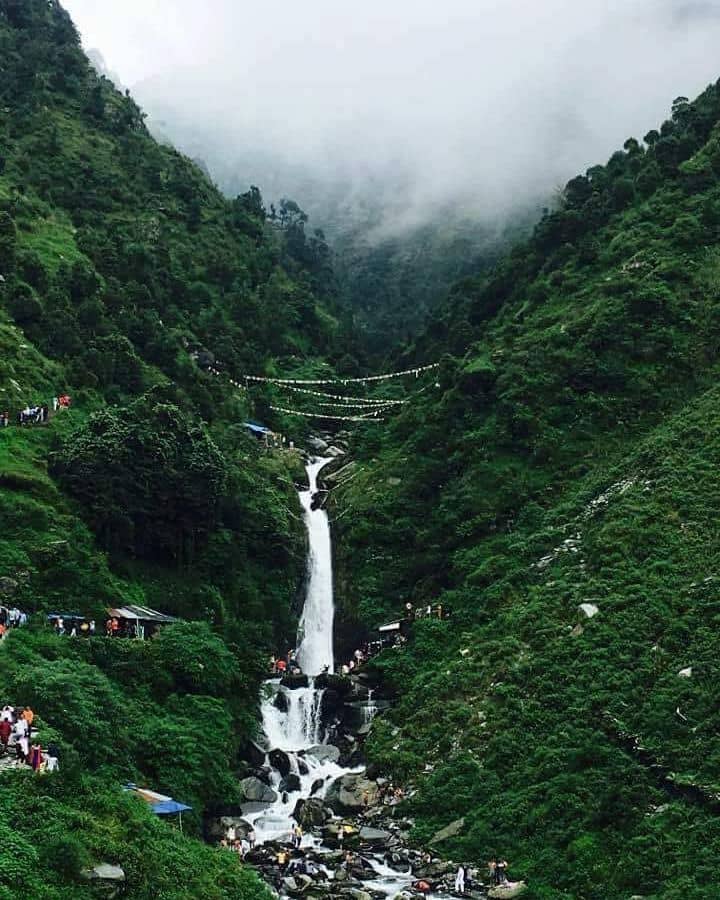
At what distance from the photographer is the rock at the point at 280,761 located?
4759 centimetres

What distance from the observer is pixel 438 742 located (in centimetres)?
4703

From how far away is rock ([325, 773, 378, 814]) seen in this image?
44469 millimetres

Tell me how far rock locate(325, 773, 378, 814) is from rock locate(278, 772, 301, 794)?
148 cm

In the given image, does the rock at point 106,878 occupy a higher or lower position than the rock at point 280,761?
lower

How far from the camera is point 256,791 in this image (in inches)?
1761

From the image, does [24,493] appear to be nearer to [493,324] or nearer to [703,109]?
[493,324]

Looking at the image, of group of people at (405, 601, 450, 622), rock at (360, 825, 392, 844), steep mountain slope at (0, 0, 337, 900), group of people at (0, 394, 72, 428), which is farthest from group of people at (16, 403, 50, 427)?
rock at (360, 825, 392, 844)

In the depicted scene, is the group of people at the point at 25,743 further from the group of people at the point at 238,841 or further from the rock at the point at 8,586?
the rock at the point at 8,586

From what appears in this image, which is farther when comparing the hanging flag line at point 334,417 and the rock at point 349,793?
the hanging flag line at point 334,417

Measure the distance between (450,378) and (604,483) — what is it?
58.1 ft

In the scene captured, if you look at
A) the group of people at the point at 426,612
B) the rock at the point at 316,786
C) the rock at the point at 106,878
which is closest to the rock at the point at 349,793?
the rock at the point at 316,786

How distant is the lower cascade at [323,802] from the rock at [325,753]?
0.18ft

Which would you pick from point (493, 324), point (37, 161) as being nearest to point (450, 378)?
point (493, 324)

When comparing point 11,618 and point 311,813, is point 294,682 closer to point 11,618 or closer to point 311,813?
point 311,813
